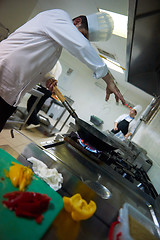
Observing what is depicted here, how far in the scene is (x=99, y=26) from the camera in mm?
921

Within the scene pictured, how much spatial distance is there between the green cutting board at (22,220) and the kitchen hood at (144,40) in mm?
979

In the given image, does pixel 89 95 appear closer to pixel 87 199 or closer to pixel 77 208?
pixel 87 199

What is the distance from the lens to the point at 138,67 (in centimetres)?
121

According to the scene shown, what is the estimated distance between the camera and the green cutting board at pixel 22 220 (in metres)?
0.32

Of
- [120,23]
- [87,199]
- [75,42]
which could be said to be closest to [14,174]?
[87,199]

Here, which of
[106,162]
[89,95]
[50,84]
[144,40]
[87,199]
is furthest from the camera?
[89,95]

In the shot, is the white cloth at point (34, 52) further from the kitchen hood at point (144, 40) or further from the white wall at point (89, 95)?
the white wall at point (89, 95)

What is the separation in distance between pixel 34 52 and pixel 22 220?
917mm

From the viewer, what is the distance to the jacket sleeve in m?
0.73

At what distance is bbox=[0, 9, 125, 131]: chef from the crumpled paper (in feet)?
1.81

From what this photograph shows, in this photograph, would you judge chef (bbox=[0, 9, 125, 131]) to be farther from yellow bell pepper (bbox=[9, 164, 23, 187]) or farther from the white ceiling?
the white ceiling

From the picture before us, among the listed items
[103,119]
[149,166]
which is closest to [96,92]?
[103,119]

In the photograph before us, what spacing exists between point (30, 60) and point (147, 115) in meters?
1.79

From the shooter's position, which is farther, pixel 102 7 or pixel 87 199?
pixel 102 7
